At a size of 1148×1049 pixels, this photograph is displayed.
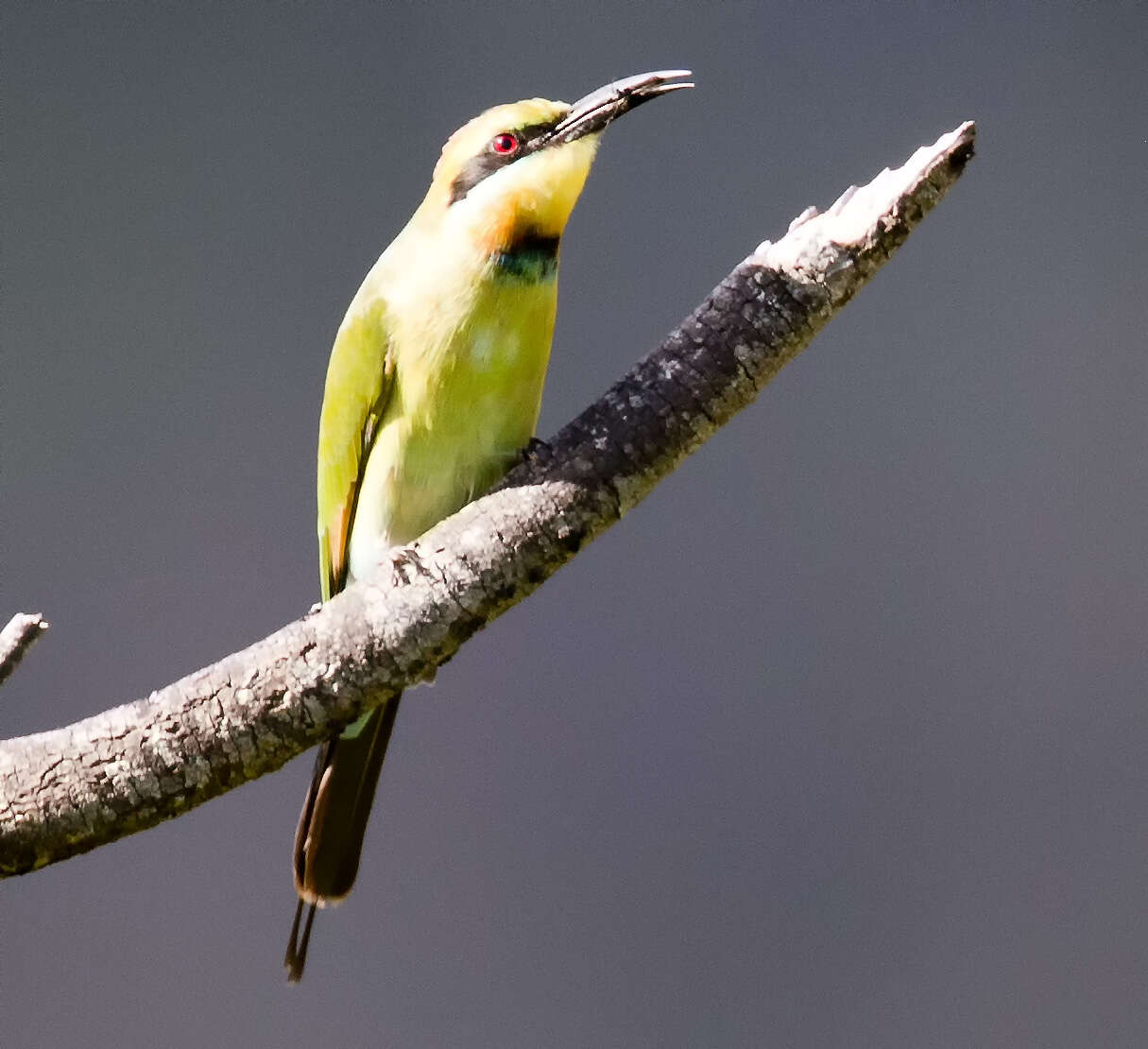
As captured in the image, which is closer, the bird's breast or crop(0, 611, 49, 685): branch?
crop(0, 611, 49, 685): branch

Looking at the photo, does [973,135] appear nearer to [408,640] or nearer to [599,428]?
[599,428]

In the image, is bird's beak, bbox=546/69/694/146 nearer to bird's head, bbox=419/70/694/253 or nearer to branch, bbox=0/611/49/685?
bird's head, bbox=419/70/694/253

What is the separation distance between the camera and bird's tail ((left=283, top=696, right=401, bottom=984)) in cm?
131

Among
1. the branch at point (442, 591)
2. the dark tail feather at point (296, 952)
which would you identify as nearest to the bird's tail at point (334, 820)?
the dark tail feather at point (296, 952)

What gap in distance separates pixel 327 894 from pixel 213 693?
37cm

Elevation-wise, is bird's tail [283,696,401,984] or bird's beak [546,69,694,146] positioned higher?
bird's beak [546,69,694,146]

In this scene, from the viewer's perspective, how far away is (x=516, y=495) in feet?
3.44

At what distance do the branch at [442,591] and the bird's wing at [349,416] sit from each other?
35 centimetres

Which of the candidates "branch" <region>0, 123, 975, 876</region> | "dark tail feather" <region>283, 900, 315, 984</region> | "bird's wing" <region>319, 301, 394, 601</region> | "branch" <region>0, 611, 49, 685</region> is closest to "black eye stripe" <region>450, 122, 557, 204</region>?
"bird's wing" <region>319, 301, 394, 601</region>

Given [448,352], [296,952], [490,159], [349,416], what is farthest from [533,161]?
[296,952]

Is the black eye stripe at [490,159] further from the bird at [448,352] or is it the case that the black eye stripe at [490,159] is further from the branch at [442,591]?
the branch at [442,591]

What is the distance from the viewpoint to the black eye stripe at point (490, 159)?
130cm

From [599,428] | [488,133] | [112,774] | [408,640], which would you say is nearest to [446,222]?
[488,133]

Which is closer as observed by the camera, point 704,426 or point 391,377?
point 704,426
